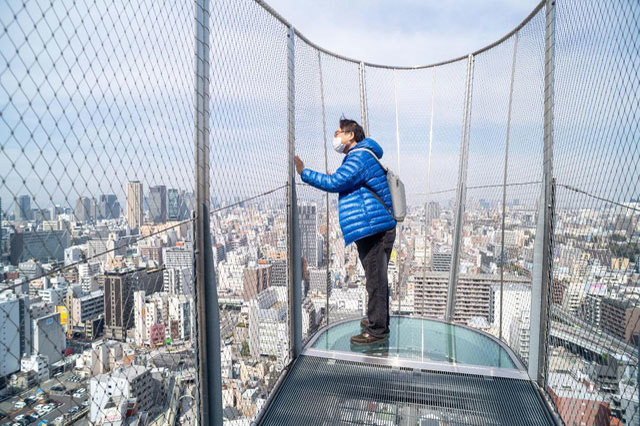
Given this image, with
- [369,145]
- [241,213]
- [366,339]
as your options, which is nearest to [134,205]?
[241,213]

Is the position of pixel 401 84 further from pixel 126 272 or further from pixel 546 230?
pixel 126 272

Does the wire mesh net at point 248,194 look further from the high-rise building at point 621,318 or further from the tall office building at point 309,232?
the high-rise building at point 621,318

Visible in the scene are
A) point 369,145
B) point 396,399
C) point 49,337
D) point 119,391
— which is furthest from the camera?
point 369,145

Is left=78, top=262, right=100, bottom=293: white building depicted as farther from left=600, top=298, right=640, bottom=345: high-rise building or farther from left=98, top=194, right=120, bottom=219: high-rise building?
left=600, top=298, right=640, bottom=345: high-rise building

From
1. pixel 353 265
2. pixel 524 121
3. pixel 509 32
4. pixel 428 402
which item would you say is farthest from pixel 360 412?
pixel 509 32

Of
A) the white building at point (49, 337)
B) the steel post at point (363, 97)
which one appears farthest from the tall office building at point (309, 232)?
the white building at point (49, 337)

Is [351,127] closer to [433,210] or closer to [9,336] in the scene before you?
[433,210]
